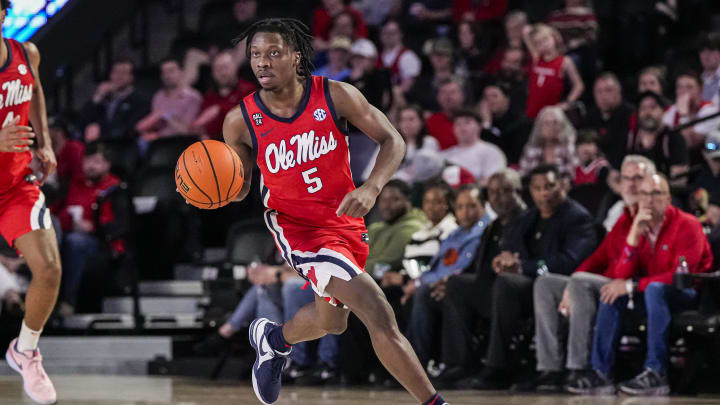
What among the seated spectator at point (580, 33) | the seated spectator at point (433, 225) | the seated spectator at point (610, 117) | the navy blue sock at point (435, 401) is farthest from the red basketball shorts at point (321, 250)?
the seated spectator at point (580, 33)

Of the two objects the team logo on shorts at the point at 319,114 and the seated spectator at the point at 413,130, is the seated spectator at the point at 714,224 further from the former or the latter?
the team logo on shorts at the point at 319,114

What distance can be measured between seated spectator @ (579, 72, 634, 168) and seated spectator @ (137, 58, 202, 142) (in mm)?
3986

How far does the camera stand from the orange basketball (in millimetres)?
4926

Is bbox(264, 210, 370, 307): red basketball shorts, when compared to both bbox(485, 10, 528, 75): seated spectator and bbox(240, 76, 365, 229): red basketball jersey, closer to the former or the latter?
bbox(240, 76, 365, 229): red basketball jersey

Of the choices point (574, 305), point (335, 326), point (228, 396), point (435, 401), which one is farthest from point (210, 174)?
point (574, 305)

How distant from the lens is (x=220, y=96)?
1125 cm

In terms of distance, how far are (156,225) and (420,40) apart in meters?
3.68

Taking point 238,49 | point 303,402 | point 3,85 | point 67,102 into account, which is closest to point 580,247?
point 303,402

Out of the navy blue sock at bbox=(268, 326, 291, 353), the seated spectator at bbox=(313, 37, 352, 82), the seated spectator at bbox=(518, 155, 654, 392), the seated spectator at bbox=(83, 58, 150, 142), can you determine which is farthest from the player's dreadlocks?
the seated spectator at bbox=(83, 58, 150, 142)

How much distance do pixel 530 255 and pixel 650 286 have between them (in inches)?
41.7

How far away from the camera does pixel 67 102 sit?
12.7m

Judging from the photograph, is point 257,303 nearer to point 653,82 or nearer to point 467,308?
point 467,308

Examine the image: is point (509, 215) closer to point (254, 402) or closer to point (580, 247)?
point (580, 247)

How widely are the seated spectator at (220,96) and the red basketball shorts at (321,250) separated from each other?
230 inches
